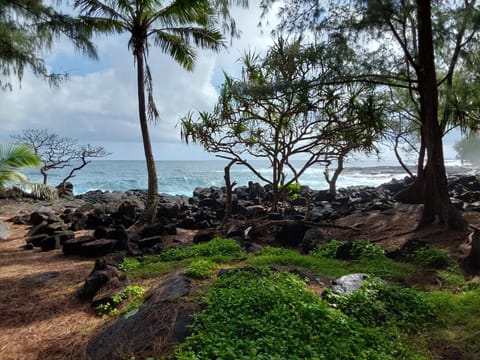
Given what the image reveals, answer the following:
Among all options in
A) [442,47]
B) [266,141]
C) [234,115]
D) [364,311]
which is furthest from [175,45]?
[364,311]

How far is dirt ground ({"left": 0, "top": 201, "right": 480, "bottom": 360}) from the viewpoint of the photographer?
3.29 metres

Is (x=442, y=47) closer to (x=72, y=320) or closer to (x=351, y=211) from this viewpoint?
(x=351, y=211)

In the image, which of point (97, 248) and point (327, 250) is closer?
point (327, 250)

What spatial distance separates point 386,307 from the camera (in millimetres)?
3369

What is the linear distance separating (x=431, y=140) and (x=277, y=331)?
5679mm

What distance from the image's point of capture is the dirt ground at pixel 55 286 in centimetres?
329

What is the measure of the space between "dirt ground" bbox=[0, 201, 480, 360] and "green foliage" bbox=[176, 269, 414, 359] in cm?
118

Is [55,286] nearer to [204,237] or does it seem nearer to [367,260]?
[204,237]

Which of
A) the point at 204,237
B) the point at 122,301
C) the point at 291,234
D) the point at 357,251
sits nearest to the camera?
the point at 122,301

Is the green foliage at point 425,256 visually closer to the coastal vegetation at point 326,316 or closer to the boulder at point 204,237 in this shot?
the coastal vegetation at point 326,316

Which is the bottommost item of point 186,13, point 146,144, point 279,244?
point 279,244

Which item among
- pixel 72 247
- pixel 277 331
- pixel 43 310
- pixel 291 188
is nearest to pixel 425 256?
pixel 277 331

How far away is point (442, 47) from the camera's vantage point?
26.6ft

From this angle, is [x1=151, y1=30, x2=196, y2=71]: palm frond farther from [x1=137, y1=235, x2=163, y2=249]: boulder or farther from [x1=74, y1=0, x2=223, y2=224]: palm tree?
[x1=137, y1=235, x2=163, y2=249]: boulder
